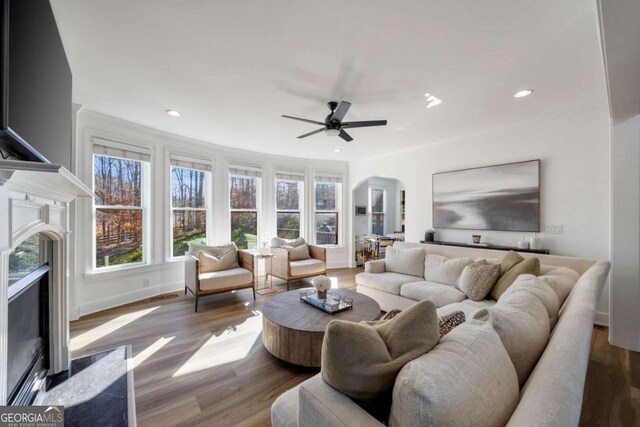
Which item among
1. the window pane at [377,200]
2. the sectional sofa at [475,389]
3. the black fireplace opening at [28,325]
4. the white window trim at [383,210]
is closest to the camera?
the sectional sofa at [475,389]

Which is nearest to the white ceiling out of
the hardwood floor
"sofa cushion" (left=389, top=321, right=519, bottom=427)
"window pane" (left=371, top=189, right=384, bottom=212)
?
"sofa cushion" (left=389, top=321, right=519, bottom=427)

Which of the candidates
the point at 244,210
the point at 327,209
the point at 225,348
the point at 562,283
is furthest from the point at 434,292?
the point at 244,210

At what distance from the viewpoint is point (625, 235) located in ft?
8.50

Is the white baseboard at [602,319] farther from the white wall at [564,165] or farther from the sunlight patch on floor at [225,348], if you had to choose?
the sunlight patch on floor at [225,348]

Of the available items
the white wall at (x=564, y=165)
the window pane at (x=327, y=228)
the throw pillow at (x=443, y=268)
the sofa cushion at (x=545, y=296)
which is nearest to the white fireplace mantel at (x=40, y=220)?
the sofa cushion at (x=545, y=296)

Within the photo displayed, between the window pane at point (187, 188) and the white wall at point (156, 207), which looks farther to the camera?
the window pane at point (187, 188)

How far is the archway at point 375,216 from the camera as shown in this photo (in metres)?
6.70

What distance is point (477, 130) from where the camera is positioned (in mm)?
3971

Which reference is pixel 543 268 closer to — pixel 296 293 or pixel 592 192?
pixel 592 192

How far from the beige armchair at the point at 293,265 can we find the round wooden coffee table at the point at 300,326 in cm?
162

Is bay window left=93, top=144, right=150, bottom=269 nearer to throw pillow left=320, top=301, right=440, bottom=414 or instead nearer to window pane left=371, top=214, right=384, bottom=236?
throw pillow left=320, top=301, right=440, bottom=414

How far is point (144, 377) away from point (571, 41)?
413cm

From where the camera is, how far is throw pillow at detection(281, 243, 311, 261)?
15.6ft

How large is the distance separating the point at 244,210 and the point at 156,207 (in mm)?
1553
